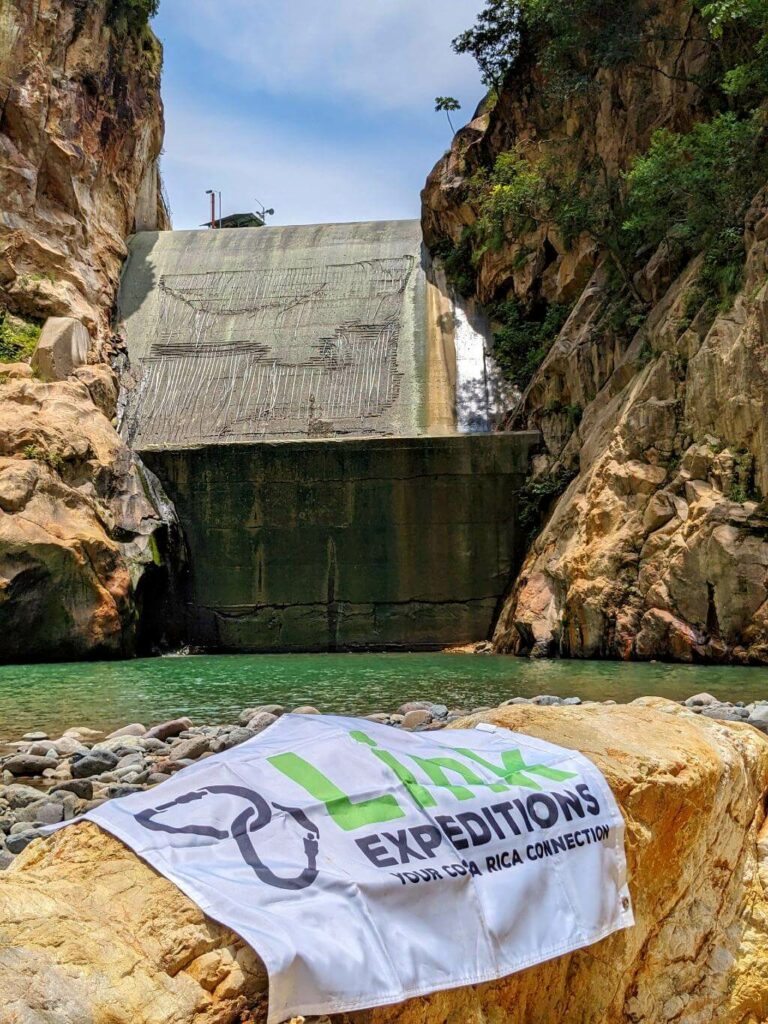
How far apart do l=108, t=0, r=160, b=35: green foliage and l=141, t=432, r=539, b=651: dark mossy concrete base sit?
577 inches

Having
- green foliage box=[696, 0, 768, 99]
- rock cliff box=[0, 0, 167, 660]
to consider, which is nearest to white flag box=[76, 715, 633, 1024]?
rock cliff box=[0, 0, 167, 660]

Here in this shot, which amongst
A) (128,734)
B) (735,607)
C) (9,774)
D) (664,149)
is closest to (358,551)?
(735,607)

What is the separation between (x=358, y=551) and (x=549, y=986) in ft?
49.1

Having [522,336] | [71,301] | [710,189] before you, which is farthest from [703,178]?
[71,301]

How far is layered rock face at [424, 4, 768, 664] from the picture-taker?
13.0 m

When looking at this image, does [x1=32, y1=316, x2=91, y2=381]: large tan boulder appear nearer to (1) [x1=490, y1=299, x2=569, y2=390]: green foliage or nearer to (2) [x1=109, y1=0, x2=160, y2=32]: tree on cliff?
(1) [x1=490, y1=299, x2=569, y2=390]: green foliage

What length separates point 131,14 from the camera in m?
25.8

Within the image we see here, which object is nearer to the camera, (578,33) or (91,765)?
(91,765)

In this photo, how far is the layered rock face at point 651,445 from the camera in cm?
1302

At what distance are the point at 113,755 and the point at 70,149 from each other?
797 inches

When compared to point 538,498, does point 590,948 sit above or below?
below

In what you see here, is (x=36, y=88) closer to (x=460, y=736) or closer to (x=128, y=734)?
(x=128, y=734)

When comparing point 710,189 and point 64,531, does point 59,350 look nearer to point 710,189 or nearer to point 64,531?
point 64,531

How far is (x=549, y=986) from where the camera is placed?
2637mm
